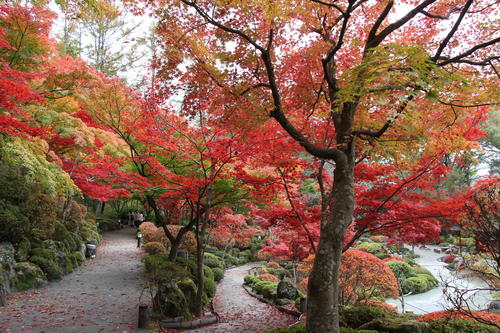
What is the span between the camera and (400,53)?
311 cm

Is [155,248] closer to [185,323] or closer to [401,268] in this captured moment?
[185,323]

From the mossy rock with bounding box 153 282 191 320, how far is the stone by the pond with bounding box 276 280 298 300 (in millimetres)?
4160

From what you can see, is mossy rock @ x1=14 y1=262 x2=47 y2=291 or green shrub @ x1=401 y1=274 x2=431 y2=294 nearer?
mossy rock @ x1=14 y1=262 x2=47 y2=291

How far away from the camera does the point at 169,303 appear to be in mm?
7750

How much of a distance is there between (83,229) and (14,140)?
1045 cm

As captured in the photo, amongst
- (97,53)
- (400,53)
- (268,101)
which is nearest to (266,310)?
(268,101)

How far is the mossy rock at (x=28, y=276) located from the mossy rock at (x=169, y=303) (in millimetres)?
3869

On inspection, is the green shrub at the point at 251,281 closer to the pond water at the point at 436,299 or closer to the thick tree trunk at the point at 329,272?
the pond water at the point at 436,299

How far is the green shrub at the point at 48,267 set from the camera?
9.51 m

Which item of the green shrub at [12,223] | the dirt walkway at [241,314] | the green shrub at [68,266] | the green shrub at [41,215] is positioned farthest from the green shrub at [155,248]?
the green shrub at [12,223]

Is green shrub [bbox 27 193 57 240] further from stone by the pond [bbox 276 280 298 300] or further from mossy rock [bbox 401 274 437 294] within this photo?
mossy rock [bbox 401 274 437 294]

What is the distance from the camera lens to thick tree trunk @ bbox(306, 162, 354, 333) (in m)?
3.74

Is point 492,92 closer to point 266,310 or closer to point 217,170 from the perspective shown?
point 217,170

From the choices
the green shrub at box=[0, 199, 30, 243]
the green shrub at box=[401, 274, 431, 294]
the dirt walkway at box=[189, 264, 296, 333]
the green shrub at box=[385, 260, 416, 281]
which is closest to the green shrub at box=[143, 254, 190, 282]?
the dirt walkway at box=[189, 264, 296, 333]
